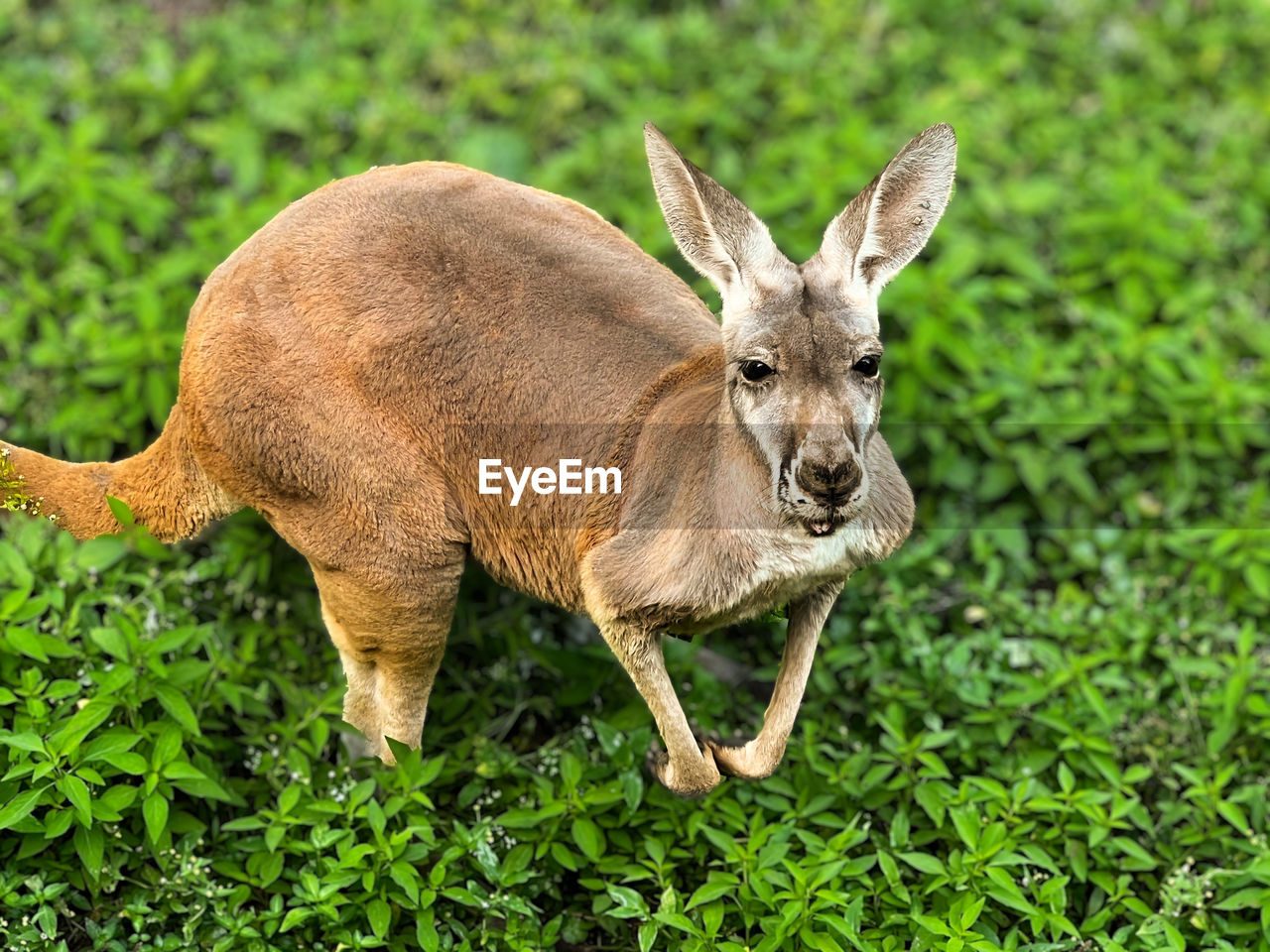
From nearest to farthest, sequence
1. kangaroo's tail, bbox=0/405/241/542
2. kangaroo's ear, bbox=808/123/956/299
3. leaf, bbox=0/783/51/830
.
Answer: kangaroo's ear, bbox=808/123/956/299 < leaf, bbox=0/783/51/830 < kangaroo's tail, bbox=0/405/241/542

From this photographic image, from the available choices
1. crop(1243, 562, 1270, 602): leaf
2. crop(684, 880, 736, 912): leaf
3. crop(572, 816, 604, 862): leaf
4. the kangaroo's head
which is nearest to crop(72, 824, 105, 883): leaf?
crop(572, 816, 604, 862): leaf

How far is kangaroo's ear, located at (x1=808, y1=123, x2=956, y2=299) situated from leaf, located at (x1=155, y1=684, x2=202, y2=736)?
6.76ft

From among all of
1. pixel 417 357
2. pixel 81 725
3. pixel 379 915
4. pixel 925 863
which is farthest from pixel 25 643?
pixel 925 863

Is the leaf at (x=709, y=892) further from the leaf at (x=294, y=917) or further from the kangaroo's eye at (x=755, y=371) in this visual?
the kangaroo's eye at (x=755, y=371)

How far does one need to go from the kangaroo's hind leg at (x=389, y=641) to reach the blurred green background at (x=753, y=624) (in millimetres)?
168

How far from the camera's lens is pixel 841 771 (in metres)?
3.96

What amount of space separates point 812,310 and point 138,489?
1.93 meters

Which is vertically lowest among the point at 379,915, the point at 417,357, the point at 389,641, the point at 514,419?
the point at 379,915

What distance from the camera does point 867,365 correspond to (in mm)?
3033

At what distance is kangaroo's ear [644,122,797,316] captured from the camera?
3098 millimetres

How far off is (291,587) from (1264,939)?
3144mm

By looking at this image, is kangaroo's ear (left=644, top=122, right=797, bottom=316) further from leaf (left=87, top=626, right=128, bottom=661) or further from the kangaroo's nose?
leaf (left=87, top=626, right=128, bottom=661)

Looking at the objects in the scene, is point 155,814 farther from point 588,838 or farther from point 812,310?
point 812,310

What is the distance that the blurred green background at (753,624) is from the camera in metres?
3.57
